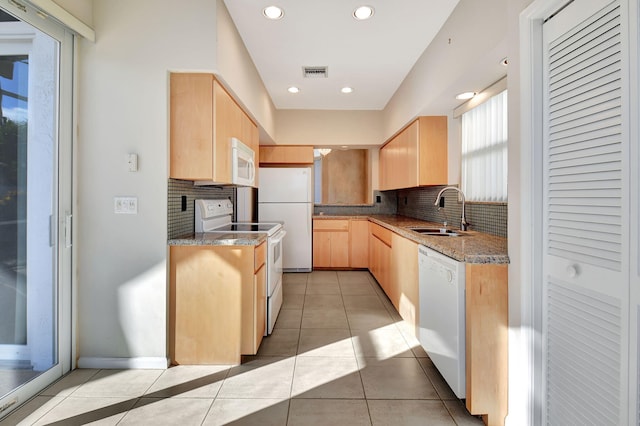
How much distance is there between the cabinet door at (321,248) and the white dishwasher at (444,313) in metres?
2.86

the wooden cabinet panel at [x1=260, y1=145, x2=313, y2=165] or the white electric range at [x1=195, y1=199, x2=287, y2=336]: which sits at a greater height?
the wooden cabinet panel at [x1=260, y1=145, x2=313, y2=165]

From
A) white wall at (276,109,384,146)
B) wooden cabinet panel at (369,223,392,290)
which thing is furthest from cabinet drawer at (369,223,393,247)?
white wall at (276,109,384,146)

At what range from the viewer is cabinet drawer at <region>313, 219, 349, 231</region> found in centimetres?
508

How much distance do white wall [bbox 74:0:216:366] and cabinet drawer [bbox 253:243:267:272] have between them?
61 cm

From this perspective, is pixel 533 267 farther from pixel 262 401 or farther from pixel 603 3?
pixel 262 401

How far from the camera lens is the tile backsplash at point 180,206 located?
7.28ft

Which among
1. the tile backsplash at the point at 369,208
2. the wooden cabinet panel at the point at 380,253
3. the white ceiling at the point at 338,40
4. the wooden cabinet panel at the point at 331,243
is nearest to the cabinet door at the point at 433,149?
the white ceiling at the point at 338,40

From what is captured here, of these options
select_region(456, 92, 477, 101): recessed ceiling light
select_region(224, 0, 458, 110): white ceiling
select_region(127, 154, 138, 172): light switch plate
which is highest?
select_region(224, 0, 458, 110): white ceiling

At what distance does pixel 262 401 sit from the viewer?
1803 mm

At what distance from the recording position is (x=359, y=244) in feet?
16.6

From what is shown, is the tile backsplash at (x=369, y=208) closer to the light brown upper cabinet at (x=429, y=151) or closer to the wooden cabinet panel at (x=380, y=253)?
the wooden cabinet panel at (x=380, y=253)

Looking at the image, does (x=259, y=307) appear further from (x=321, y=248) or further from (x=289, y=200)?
(x=321, y=248)

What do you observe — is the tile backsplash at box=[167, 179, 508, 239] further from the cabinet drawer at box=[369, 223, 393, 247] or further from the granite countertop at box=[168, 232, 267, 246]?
the cabinet drawer at box=[369, 223, 393, 247]

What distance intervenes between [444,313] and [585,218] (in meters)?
0.90
